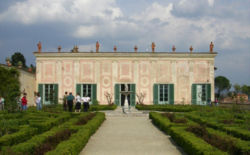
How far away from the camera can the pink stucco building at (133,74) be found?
2861 centimetres

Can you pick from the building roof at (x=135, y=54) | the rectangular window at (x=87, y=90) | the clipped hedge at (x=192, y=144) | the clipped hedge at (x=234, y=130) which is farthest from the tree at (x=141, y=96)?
the clipped hedge at (x=192, y=144)

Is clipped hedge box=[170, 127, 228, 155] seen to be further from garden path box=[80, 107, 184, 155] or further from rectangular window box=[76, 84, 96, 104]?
rectangular window box=[76, 84, 96, 104]

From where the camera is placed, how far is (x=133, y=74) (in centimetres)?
2889

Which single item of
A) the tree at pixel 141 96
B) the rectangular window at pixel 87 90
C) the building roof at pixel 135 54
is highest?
the building roof at pixel 135 54

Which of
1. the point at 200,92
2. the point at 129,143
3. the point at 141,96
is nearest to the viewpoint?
the point at 129,143

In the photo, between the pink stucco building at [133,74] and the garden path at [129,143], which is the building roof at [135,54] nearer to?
the pink stucco building at [133,74]

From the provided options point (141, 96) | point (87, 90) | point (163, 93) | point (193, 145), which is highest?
point (87, 90)

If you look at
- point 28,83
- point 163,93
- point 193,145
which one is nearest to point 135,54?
point 163,93

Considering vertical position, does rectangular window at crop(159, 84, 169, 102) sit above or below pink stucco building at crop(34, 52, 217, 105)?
below

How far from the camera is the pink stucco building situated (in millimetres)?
28609

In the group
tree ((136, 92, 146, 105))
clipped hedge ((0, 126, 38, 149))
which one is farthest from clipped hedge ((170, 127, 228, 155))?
tree ((136, 92, 146, 105))

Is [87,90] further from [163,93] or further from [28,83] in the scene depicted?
[163,93]

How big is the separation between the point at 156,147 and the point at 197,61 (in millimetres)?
21124

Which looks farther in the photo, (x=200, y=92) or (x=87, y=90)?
(x=87, y=90)
